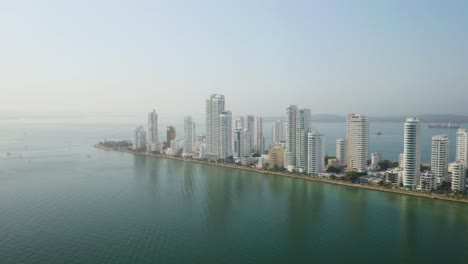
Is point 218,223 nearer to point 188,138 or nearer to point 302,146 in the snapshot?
point 302,146

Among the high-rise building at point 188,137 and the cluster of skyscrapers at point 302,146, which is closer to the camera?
the cluster of skyscrapers at point 302,146

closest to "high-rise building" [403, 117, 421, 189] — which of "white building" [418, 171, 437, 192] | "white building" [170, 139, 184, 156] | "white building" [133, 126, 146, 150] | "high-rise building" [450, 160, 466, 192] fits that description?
"white building" [418, 171, 437, 192]

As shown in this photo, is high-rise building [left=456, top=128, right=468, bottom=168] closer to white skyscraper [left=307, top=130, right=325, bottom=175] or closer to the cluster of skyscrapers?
the cluster of skyscrapers

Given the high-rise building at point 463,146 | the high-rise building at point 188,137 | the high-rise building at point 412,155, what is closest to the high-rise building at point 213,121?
the high-rise building at point 188,137

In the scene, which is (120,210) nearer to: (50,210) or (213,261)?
(50,210)

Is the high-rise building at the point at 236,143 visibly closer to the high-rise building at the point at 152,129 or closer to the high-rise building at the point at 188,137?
the high-rise building at the point at 188,137

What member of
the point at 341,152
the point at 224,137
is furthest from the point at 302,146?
the point at 224,137

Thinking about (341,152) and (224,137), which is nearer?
(341,152)
